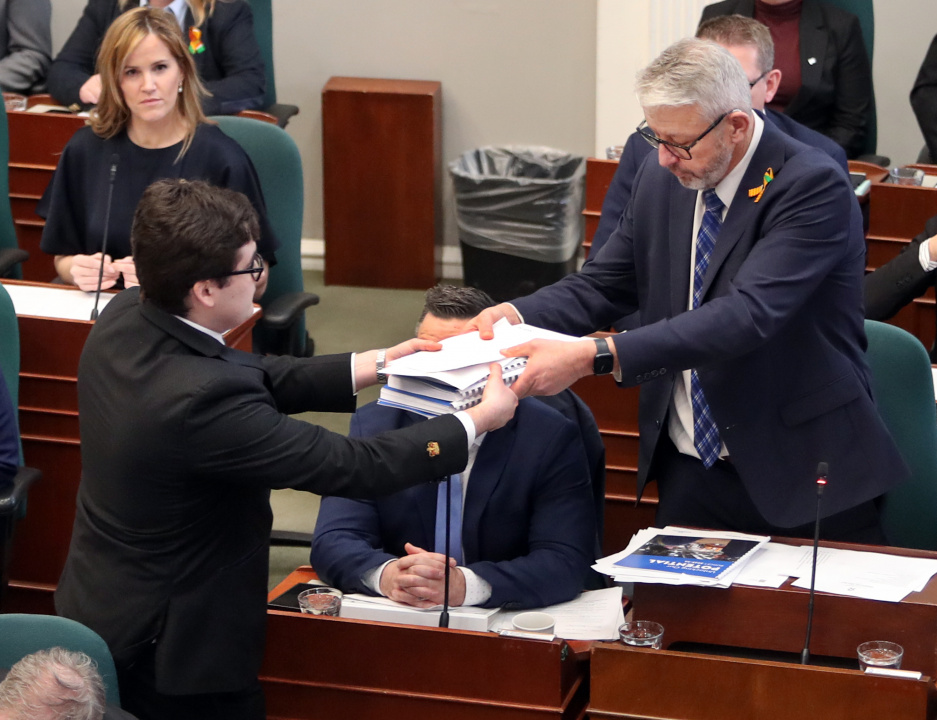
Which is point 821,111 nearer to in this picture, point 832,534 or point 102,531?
point 832,534

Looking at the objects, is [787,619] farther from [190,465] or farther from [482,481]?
[190,465]

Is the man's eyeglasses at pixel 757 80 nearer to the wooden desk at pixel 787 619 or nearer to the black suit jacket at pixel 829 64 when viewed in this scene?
the black suit jacket at pixel 829 64

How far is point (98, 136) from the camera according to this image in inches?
137

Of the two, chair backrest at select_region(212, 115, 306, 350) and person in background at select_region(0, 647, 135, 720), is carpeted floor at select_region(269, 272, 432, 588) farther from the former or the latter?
person in background at select_region(0, 647, 135, 720)

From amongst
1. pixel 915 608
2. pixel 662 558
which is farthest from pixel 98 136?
pixel 915 608

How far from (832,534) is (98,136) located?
7.30 feet

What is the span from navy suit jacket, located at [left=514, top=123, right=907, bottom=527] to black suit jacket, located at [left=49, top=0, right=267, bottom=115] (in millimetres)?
2740

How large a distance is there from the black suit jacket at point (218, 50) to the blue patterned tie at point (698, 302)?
9.19ft

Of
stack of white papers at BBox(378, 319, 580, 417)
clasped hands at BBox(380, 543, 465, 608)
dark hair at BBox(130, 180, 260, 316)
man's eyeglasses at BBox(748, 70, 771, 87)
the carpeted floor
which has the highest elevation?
man's eyeglasses at BBox(748, 70, 771, 87)

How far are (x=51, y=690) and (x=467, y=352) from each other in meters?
0.84

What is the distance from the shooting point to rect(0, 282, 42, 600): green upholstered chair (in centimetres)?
256

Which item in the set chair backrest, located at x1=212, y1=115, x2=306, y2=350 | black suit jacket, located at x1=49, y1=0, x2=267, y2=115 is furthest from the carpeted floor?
black suit jacket, located at x1=49, y1=0, x2=267, y2=115

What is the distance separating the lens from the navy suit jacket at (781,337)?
6.86 feet

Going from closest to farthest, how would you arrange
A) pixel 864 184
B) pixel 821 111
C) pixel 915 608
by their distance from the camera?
pixel 915 608, pixel 864 184, pixel 821 111
